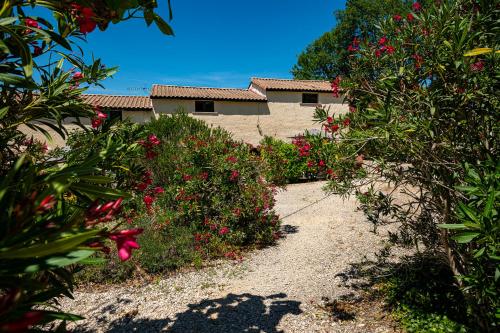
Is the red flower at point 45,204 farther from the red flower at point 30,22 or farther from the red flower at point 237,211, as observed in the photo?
the red flower at point 237,211

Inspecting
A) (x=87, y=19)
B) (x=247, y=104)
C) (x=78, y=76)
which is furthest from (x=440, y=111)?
(x=247, y=104)

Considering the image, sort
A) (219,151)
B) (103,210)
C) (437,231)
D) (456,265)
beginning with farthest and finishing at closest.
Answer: (219,151) → (437,231) → (456,265) → (103,210)

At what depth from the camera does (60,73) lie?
2.59m

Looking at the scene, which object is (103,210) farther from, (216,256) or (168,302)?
(216,256)

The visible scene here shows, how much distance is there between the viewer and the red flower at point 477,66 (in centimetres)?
270

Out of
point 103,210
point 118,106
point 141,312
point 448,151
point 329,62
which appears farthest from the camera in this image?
point 329,62

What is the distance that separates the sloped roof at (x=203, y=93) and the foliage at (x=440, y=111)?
1734 centimetres

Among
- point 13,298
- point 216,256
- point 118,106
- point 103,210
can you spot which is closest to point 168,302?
point 216,256

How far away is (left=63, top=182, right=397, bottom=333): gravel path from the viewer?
4.00 meters

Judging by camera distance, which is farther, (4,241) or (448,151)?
(448,151)

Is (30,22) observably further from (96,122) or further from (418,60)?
A: (418,60)

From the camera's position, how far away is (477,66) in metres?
2.73

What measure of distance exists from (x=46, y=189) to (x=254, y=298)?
4116 millimetres

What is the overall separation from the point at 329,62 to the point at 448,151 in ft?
114
